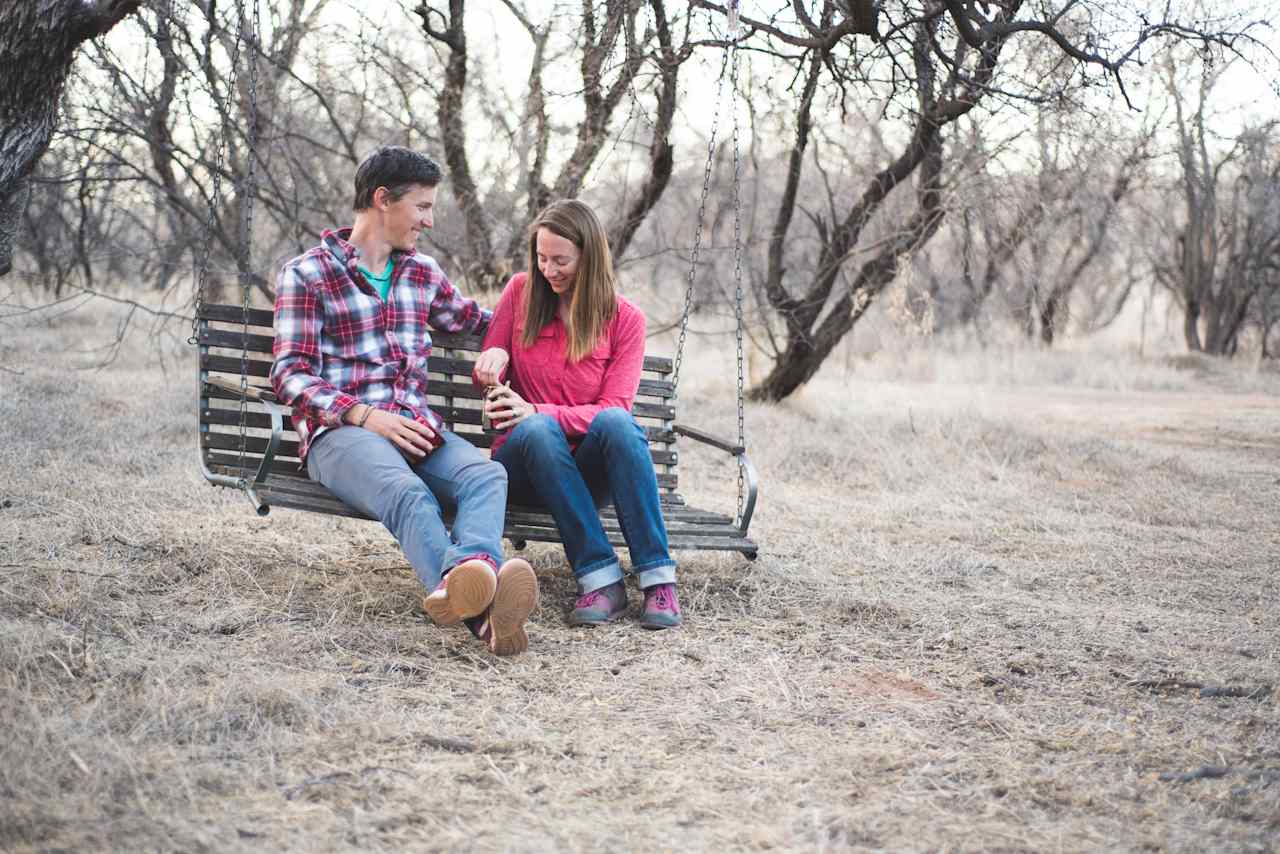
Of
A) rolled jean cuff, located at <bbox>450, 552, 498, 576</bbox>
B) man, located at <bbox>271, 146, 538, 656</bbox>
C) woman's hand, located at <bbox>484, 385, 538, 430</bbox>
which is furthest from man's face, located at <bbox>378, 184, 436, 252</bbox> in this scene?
rolled jean cuff, located at <bbox>450, 552, 498, 576</bbox>

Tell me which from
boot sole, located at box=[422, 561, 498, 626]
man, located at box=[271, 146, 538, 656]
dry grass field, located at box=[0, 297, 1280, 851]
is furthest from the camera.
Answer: man, located at box=[271, 146, 538, 656]

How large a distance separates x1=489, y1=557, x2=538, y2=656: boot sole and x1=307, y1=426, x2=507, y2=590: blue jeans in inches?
4.6

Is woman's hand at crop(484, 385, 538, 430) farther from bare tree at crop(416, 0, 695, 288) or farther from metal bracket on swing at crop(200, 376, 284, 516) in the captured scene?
bare tree at crop(416, 0, 695, 288)

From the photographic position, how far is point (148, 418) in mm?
7078

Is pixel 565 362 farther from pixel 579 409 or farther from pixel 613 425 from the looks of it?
pixel 613 425

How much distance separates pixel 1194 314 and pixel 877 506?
1172cm

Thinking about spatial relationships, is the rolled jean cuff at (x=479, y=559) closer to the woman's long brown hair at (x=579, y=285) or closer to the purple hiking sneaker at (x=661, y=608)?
the purple hiking sneaker at (x=661, y=608)

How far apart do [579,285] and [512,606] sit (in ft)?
3.86

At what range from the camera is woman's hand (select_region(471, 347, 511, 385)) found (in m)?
3.78

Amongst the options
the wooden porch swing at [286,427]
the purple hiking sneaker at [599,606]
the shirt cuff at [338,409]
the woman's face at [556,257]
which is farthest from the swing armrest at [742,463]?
the shirt cuff at [338,409]

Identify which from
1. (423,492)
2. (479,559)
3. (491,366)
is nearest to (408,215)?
(491,366)

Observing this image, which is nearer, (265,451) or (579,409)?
(265,451)

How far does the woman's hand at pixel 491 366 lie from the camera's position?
3783mm

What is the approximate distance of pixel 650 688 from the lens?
3152 millimetres
